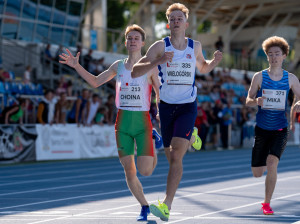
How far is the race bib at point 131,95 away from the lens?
302 inches

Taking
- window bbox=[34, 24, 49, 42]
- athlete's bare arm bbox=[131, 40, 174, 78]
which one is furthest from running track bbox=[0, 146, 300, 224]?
window bbox=[34, 24, 49, 42]

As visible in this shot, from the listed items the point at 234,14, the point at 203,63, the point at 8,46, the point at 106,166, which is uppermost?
the point at 234,14

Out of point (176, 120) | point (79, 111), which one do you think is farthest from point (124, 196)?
point (79, 111)

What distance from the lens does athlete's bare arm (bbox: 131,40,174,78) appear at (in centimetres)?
689

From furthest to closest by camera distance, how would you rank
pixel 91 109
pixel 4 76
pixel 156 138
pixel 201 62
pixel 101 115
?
pixel 4 76 → pixel 101 115 → pixel 91 109 → pixel 156 138 → pixel 201 62

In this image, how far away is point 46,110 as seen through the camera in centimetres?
2078

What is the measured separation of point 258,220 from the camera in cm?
761

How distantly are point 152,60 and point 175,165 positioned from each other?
3.62 ft

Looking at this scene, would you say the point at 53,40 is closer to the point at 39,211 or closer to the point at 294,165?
the point at 294,165

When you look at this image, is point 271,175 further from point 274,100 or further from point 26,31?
point 26,31

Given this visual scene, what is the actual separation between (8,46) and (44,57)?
172 cm

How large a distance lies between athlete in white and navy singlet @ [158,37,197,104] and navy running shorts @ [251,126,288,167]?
1.33m

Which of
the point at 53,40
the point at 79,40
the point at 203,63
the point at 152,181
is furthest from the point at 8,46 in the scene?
the point at 203,63

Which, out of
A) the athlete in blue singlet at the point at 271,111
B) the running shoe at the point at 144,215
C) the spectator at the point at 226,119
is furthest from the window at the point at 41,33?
the running shoe at the point at 144,215
